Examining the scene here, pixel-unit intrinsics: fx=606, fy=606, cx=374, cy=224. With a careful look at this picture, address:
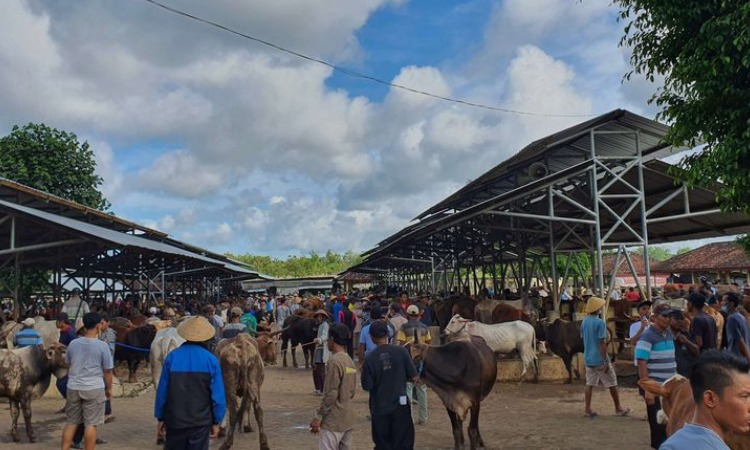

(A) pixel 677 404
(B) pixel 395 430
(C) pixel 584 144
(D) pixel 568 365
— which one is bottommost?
(D) pixel 568 365

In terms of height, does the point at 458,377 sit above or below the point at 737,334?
below

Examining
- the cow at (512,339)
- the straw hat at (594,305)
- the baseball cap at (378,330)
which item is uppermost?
the straw hat at (594,305)

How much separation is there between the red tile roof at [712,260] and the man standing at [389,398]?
107 ft

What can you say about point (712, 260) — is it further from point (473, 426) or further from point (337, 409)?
point (337, 409)

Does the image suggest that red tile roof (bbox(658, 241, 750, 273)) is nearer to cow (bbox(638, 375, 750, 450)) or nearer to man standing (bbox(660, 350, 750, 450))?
cow (bbox(638, 375, 750, 450))

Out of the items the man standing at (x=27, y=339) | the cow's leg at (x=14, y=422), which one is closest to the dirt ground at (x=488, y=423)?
the cow's leg at (x=14, y=422)

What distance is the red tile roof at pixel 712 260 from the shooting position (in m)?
33.8

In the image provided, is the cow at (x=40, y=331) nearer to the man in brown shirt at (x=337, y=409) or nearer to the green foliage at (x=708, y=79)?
the man in brown shirt at (x=337, y=409)

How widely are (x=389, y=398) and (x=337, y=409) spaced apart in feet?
1.60

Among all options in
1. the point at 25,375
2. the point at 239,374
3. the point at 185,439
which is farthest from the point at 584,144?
the point at 185,439

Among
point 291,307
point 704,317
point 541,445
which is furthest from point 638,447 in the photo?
point 291,307

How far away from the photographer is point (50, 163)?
25578 millimetres

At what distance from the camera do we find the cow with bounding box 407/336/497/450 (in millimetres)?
7320

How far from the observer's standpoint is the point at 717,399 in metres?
2.34
